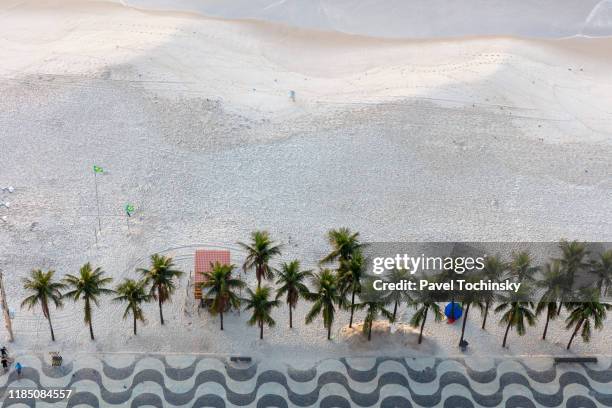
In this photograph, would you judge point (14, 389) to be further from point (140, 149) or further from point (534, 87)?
point (534, 87)

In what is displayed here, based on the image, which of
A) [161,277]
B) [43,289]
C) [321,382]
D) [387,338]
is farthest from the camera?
[387,338]

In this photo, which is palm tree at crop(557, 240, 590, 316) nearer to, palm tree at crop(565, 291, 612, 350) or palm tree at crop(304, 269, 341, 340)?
palm tree at crop(565, 291, 612, 350)

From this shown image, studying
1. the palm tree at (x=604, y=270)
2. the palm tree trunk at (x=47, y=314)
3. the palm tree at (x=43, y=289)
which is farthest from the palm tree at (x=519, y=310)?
the palm tree trunk at (x=47, y=314)

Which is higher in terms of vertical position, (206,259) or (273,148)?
(273,148)

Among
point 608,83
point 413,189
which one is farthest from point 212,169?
point 608,83

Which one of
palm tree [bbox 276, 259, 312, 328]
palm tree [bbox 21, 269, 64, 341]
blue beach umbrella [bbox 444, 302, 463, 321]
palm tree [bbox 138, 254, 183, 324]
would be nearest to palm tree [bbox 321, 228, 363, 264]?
palm tree [bbox 276, 259, 312, 328]

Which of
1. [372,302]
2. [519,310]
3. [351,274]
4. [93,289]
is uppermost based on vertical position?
[351,274]

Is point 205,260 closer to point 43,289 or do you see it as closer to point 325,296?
point 325,296

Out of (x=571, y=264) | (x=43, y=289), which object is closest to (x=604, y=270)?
(x=571, y=264)
